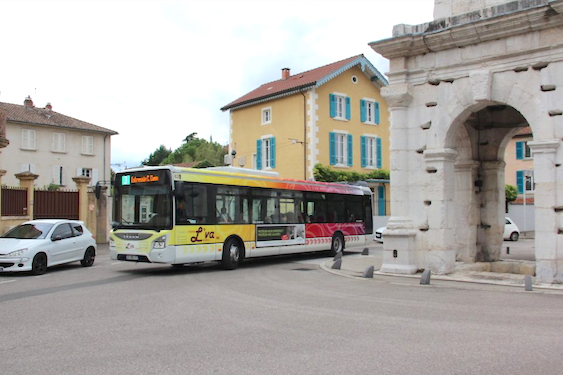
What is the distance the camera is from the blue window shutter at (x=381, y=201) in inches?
1518

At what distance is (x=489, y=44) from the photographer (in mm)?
13078

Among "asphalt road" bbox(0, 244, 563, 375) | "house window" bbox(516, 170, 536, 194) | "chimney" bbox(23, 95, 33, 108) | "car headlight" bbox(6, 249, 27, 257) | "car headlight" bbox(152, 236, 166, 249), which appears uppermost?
"chimney" bbox(23, 95, 33, 108)

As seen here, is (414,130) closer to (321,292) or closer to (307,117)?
(321,292)

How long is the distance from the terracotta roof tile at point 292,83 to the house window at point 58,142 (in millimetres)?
15978

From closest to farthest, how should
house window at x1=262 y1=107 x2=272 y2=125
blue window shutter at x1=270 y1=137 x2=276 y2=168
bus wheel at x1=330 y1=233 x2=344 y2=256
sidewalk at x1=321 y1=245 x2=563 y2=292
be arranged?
1. sidewalk at x1=321 y1=245 x2=563 y2=292
2. bus wheel at x1=330 y1=233 x2=344 y2=256
3. blue window shutter at x1=270 y1=137 x2=276 y2=168
4. house window at x1=262 y1=107 x2=272 y2=125

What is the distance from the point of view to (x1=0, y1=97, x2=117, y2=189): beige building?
46.0 m

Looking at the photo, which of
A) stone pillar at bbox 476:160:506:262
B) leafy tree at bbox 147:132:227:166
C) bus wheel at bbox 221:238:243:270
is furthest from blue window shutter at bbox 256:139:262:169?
leafy tree at bbox 147:132:227:166

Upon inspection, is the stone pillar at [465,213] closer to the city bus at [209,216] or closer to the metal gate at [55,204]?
the city bus at [209,216]

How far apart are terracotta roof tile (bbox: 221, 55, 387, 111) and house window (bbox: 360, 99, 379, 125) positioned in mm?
1966

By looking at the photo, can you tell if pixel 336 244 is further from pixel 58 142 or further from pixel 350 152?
pixel 58 142

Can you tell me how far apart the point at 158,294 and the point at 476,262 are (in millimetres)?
9650

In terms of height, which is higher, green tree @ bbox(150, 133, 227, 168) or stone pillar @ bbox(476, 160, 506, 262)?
green tree @ bbox(150, 133, 227, 168)

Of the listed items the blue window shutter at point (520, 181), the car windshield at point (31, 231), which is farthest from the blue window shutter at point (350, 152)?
the car windshield at point (31, 231)

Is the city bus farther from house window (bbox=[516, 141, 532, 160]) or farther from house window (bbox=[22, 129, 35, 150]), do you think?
house window (bbox=[22, 129, 35, 150])
